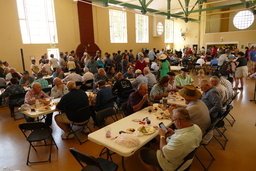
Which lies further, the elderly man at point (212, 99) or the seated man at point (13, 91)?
the seated man at point (13, 91)

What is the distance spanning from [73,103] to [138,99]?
4.66ft

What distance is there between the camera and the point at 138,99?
12.5 feet

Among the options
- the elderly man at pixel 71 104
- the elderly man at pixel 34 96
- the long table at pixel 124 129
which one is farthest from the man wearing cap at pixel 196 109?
the elderly man at pixel 34 96

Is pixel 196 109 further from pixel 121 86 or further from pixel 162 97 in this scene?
pixel 121 86

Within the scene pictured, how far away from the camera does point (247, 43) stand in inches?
669

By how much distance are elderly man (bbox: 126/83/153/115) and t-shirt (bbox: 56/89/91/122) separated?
105 cm

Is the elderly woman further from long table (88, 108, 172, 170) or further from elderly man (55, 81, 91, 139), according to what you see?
elderly man (55, 81, 91, 139)

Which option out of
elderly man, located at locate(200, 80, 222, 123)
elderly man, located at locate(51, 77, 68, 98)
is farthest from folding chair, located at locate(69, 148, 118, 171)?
elderly man, located at locate(51, 77, 68, 98)

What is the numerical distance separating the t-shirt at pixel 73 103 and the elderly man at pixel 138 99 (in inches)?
41.5

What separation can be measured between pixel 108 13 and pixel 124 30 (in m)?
2.28

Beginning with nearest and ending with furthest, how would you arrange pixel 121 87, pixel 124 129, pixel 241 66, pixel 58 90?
1. pixel 124 129
2. pixel 58 90
3. pixel 121 87
4. pixel 241 66

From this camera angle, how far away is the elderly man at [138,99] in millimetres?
3711

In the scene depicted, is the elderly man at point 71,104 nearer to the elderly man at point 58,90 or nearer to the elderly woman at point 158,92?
the elderly man at point 58,90

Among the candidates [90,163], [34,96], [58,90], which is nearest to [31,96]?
[34,96]
